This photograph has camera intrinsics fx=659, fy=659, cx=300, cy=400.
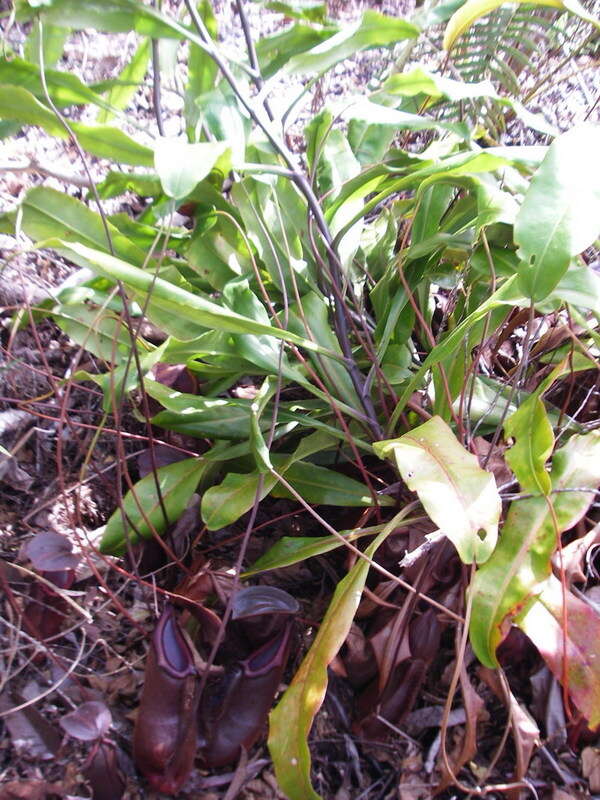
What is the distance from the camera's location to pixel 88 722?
32.4 inches

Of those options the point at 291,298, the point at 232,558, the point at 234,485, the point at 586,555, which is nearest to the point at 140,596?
the point at 232,558

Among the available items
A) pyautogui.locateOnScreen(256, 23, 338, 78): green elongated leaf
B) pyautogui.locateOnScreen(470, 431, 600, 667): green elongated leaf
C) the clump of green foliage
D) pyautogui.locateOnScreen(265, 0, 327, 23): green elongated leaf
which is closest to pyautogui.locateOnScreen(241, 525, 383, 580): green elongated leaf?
the clump of green foliage

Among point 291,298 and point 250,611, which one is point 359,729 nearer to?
point 250,611

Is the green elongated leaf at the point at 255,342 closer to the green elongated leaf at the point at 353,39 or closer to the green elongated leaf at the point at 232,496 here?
the green elongated leaf at the point at 232,496

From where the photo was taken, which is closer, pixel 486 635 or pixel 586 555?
pixel 486 635

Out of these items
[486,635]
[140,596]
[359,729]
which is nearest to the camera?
[486,635]

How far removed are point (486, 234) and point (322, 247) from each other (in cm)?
28

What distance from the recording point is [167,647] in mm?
844

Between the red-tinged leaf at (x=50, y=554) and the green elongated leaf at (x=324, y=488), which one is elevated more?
the green elongated leaf at (x=324, y=488)

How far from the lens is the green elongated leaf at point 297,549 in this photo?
1.00 m

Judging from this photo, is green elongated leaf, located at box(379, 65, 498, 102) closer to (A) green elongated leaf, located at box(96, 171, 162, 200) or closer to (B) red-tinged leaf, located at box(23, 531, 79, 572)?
(A) green elongated leaf, located at box(96, 171, 162, 200)

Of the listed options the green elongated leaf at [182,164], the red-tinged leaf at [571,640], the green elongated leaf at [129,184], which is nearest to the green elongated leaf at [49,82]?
Result: the green elongated leaf at [129,184]

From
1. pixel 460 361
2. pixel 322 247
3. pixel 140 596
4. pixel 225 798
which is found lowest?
pixel 225 798

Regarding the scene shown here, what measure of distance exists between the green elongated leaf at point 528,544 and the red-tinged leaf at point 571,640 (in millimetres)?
36
